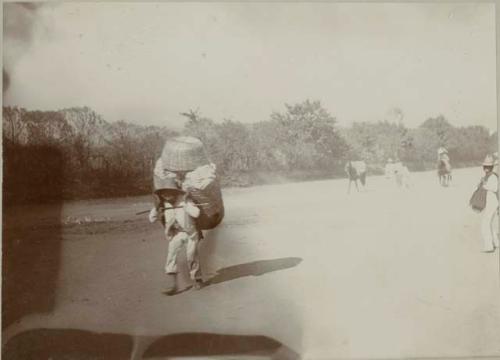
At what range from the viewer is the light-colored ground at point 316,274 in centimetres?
351

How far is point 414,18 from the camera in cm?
380

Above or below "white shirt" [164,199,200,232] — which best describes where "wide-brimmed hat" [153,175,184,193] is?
above

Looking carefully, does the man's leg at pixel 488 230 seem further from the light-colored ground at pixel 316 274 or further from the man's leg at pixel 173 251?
the man's leg at pixel 173 251

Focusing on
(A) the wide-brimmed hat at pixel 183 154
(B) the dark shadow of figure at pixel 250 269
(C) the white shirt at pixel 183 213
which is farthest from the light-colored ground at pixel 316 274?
(A) the wide-brimmed hat at pixel 183 154

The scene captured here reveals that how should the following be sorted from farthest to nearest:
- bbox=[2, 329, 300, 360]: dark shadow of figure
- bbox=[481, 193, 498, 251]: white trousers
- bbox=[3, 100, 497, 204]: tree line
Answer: bbox=[481, 193, 498, 251]: white trousers → bbox=[3, 100, 497, 204]: tree line → bbox=[2, 329, 300, 360]: dark shadow of figure

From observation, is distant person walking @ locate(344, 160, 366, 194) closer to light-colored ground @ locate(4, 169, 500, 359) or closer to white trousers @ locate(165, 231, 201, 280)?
light-colored ground @ locate(4, 169, 500, 359)

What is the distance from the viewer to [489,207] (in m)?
3.77

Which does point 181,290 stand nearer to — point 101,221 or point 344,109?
point 101,221

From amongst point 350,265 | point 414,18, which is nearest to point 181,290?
point 350,265

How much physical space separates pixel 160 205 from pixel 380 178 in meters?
1.39

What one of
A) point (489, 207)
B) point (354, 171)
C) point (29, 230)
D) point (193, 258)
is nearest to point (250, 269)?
point (193, 258)

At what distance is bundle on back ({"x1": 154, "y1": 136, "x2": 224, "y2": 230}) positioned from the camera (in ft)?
11.8

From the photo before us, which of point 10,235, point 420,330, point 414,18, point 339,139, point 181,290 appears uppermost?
point 414,18

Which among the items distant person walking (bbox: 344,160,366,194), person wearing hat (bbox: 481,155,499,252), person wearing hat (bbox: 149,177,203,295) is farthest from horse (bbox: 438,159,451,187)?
person wearing hat (bbox: 149,177,203,295)
